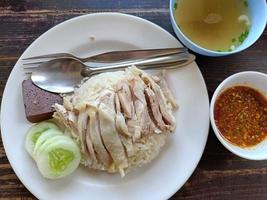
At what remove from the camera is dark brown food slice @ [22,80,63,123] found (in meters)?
1.40

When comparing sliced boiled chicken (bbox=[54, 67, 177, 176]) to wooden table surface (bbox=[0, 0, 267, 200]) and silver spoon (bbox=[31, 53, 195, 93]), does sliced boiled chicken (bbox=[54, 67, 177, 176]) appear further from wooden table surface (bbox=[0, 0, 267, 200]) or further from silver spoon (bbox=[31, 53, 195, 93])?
wooden table surface (bbox=[0, 0, 267, 200])

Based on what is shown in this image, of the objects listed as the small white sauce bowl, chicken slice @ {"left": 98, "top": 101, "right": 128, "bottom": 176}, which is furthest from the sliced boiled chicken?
the small white sauce bowl

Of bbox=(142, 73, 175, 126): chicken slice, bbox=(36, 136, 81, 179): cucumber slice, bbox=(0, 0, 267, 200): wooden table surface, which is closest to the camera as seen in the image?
bbox=(36, 136, 81, 179): cucumber slice

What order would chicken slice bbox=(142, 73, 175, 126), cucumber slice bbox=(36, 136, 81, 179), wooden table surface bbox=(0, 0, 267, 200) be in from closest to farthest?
cucumber slice bbox=(36, 136, 81, 179), chicken slice bbox=(142, 73, 175, 126), wooden table surface bbox=(0, 0, 267, 200)

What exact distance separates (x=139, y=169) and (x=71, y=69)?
429 millimetres

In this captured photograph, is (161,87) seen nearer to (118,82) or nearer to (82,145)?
(118,82)

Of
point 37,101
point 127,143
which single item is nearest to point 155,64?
point 127,143

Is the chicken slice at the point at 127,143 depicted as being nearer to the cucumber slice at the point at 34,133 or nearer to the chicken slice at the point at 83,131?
the chicken slice at the point at 83,131

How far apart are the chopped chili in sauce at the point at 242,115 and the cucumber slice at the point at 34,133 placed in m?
0.60

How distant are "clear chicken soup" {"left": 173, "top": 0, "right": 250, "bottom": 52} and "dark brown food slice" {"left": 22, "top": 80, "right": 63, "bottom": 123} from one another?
54 cm

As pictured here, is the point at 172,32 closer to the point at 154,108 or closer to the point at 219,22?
the point at 219,22

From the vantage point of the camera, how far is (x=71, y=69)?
58.2 inches

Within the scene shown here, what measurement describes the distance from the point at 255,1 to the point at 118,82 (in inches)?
23.2

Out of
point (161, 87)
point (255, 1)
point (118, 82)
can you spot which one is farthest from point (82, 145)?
point (255, 1)
